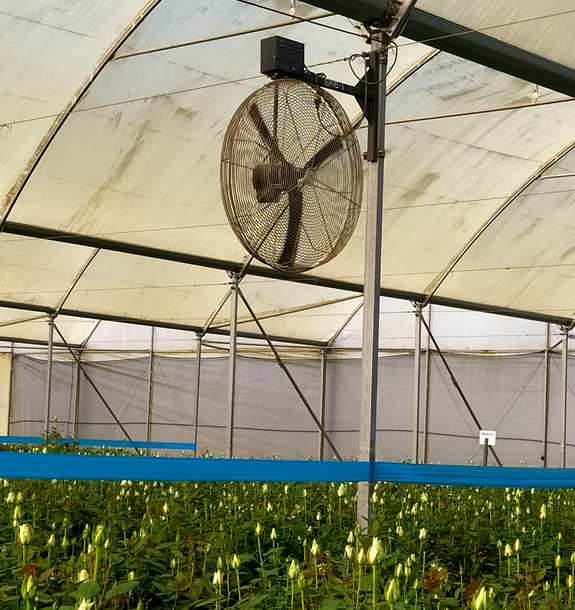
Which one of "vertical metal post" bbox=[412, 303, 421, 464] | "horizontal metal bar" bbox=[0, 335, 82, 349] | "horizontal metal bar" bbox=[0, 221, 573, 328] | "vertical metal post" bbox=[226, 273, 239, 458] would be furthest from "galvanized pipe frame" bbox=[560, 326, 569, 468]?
"horizontal metal bar" bbox=[0, 335, 82, 349]

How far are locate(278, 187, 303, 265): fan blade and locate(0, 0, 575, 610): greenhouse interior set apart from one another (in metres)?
0.02

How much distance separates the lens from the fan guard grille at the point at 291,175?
5395 millimetres

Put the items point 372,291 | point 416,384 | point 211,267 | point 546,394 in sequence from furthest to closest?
point 546,394 < point 416,384 < point 211,267 < point 372,291

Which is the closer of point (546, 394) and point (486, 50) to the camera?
point (486, 50)

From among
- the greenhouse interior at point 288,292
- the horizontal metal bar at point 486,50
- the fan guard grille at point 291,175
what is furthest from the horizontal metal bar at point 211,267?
the fan guard grille at point 291,175

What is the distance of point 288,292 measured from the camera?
1641 centimetres

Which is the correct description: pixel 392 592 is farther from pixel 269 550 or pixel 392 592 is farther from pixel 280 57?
pixel 280 57

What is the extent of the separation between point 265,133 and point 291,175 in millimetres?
305

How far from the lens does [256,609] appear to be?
2918 millimetres

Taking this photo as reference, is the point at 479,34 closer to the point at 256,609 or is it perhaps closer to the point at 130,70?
the point at 130,70

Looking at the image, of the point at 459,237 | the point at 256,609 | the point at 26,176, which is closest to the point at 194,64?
the point at 26,176

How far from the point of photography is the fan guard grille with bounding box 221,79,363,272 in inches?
212

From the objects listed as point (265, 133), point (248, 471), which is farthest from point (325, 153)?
point (248, 471)

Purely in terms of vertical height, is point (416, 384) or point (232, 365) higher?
point (232, 365)
